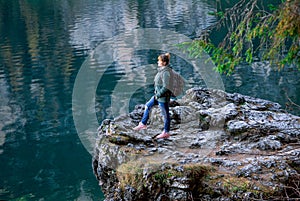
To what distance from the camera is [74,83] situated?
38.8 meters

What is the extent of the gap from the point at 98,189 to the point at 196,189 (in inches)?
518

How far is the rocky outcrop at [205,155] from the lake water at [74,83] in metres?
2.13

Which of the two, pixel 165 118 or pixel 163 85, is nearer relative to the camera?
pixel 163 85

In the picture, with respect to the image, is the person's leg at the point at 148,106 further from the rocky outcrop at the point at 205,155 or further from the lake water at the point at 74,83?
the lake water at the point at 74,83

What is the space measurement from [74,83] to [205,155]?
3023 centimetres

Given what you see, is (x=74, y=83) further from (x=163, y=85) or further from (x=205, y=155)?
(x=205, y=155)

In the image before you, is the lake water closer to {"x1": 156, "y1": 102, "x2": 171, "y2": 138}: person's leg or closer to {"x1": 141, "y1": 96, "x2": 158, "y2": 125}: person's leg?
{"x1": 156, "y1": 102, "x2": 171, "y2": 138}: person's leg

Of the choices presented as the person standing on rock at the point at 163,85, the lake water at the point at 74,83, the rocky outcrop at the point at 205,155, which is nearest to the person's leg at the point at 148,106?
the person standing on rock at the point at 163,85

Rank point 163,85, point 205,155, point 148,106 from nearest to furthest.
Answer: point 205,155 < point 163,85 < point 148,106

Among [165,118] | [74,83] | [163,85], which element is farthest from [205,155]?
[74,83]

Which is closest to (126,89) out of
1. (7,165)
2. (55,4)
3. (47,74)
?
(47,74)

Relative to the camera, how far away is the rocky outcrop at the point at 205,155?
28.4ft

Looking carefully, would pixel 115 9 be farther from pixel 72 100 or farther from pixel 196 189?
pixel 196 189

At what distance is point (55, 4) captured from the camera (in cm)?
8844
